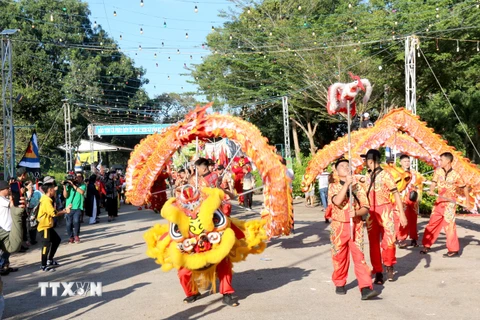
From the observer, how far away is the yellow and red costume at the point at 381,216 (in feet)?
26.3

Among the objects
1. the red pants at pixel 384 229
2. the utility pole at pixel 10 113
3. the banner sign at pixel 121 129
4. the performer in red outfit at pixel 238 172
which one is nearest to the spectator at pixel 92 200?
the utility pole at pixel 10 113

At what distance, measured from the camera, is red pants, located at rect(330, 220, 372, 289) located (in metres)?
7.00

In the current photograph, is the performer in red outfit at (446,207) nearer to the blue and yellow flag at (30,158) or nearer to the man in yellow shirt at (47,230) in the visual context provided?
the man in yellow shirt at (47,230)

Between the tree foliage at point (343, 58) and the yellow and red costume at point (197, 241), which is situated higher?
the tree foliage at point (343, 58)

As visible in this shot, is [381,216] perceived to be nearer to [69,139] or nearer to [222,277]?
[222,277]

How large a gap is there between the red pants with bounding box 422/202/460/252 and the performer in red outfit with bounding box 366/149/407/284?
6.83ft

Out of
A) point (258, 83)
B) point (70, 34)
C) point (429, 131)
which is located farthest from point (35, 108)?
point (429, 131)

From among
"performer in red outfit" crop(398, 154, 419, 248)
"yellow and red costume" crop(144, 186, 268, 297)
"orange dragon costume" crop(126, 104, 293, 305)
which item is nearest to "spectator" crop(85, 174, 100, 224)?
"performer in red outfit" crop(398, 154, 419, 248)

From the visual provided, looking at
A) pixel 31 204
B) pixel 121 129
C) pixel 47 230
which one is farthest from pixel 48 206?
pixel 121 129

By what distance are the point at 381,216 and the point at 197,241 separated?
281 cm

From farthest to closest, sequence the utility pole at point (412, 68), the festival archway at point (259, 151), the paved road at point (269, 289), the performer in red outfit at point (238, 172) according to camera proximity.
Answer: the utility pole at point (412, 68) < the performer in red outfit at point (238, 172) < the festival archway at point (259, 151) < the paved road at point (269, 289)

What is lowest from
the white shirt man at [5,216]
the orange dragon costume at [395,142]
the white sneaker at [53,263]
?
the white sneaker at [53,263]

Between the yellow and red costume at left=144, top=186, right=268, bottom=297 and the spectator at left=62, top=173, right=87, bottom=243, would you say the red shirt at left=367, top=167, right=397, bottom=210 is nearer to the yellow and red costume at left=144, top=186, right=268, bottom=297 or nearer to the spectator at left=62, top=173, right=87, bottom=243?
the yellow and red costume at left=144, top=186, right=268, bottom=297

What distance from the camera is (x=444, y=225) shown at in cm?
1009
